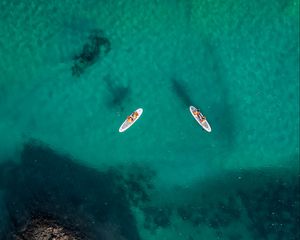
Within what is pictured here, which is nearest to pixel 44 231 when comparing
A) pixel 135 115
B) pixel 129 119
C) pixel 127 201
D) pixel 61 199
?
pixel 61 199

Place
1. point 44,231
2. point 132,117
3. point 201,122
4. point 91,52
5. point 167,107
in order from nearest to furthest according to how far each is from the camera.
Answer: point 44,231
point 132,117
point 91,52
point 201,122
point 167,107

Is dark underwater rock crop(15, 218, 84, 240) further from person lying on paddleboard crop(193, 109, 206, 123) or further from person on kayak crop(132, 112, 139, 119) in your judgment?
person lying on paddleboard crop(193, 109, 206, 123)

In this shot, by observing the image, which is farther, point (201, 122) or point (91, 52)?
point (201, 122)

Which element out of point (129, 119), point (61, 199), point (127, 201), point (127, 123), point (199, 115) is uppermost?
point (129, 119)

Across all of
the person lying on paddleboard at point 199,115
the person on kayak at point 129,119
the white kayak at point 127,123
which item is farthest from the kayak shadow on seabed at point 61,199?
the person lying on paddleboard at point 199,115

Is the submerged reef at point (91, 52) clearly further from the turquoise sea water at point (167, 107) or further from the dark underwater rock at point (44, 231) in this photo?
the dark underwater rock at point (44, 231)

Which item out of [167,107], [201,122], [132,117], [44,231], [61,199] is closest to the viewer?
[44,231]

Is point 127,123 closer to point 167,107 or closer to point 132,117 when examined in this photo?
point 132,117
